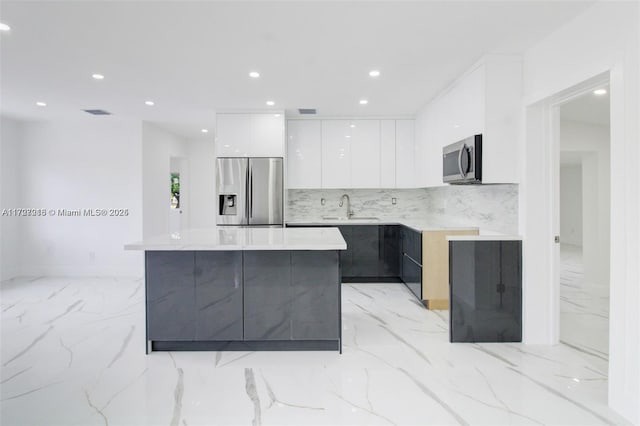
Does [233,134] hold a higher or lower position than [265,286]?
higher

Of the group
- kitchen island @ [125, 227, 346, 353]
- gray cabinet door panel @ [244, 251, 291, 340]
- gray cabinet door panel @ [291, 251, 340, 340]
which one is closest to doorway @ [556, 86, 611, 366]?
gray cabinet door panel @ [291, 251, 340, 340]

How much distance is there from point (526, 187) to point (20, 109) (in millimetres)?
5997

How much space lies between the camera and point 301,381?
2.56 metres

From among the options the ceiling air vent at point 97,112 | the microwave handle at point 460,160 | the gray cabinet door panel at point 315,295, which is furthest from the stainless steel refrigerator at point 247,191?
the microwave handle at point 460,160

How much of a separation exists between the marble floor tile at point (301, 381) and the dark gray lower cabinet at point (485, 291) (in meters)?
0.13

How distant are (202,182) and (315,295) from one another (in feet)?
18.5

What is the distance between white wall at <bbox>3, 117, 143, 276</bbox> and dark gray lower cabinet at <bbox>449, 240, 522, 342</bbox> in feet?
15.4

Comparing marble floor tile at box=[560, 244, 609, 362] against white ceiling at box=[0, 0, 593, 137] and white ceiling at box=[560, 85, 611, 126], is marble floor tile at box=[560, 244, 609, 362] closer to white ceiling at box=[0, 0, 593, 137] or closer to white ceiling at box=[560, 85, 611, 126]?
white ceiling at box=[560, 85, 611, 126]

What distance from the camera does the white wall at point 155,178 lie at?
595 cm

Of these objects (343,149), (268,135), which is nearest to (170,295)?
(268,135)

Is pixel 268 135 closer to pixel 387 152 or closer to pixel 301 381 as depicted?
pixel 387 152

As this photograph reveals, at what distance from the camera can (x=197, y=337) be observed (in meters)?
3.00

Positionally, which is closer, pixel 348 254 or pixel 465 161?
pixel 465 161

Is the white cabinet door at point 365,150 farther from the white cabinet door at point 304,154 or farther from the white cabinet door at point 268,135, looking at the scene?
the white cabinet door at point 268,135
